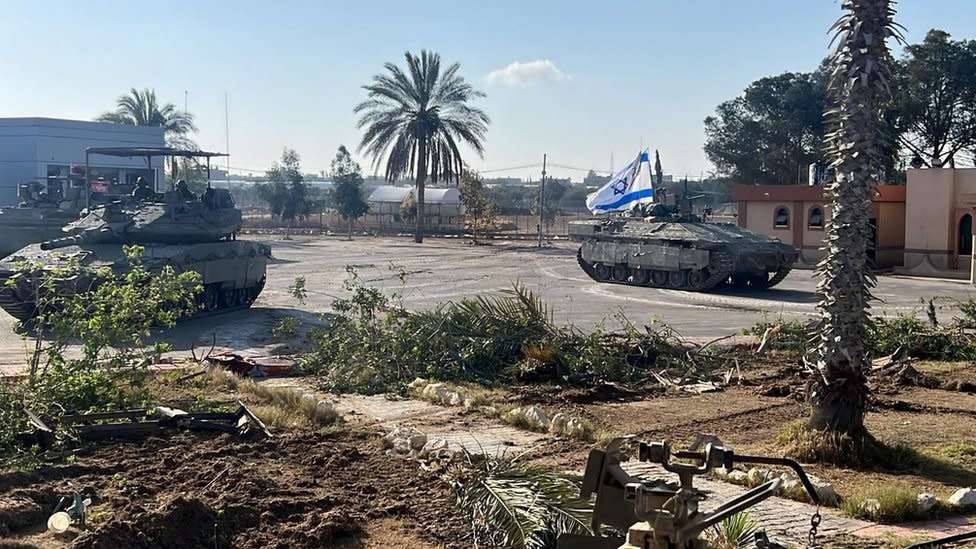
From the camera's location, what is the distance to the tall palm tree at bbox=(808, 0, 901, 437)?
9203 mm

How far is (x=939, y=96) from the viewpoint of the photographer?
4594cm

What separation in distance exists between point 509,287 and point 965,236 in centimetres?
1564

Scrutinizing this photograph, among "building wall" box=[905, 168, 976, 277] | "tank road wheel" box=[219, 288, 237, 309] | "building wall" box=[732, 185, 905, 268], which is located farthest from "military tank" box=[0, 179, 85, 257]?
"building wall" box=[905, 168, 976, 277]

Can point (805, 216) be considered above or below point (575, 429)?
above

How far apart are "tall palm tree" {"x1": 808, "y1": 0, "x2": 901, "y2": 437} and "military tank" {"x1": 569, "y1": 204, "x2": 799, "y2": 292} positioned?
18096mm

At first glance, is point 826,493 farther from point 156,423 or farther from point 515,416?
point 156,423

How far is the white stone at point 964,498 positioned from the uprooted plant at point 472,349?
5.96 meters

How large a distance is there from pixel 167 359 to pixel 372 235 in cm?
4802

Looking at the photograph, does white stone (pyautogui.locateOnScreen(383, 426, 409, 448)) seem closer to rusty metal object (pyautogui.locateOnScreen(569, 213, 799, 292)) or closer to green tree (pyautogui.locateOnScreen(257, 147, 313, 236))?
rusty metal object (pyautogui.locateOnScreen(569, 213, 799, 292))

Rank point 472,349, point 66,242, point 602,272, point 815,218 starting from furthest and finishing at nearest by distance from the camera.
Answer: point 815,218 < point 602,272 < point 66,242 < point 472,349

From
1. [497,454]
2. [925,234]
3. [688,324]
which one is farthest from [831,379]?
[925,234]

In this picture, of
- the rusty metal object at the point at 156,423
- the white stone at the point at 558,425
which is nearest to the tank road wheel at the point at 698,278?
the white stone at the point at 558,425

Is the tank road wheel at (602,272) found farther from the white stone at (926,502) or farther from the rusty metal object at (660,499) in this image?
the rusty metal object at (660,499)

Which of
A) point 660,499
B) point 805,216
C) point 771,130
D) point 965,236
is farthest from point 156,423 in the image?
point 771,130
